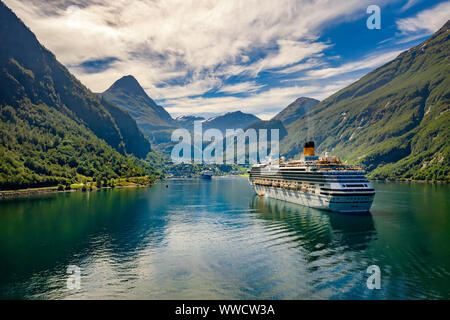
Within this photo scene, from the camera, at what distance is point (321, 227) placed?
6506cm

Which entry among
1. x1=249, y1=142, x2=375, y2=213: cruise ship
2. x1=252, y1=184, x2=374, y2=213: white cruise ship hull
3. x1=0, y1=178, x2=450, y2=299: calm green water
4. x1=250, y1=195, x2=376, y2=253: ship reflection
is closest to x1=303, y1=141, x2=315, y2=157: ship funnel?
x1=249, y1=142, x2=375, y2=213: cruise ship

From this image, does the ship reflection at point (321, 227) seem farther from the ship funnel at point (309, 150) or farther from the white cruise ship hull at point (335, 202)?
the ship funnel at point (309, 150)

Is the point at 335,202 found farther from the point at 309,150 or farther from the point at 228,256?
the point at 228,256

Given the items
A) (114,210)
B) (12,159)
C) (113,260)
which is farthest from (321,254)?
(12,159)

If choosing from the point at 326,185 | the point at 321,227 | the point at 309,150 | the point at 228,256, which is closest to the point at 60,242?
the point at 228,256

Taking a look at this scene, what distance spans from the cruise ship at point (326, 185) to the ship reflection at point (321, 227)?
3.43 m

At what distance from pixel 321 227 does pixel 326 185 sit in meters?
20.4

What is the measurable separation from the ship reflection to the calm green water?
221 millimetres

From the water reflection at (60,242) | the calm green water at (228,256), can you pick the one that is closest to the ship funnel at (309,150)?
the calm green water at (228,256)

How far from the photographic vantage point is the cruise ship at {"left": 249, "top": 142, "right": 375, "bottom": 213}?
78.4m

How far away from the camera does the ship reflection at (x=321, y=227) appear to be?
51562 mm
